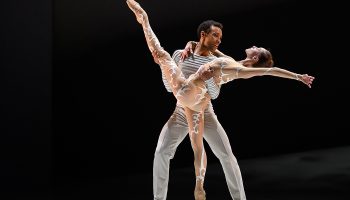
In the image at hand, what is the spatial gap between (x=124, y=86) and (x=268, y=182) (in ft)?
4.87

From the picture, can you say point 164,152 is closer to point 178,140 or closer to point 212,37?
point 178,140

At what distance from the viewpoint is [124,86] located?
19.7 feet

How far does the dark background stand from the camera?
5.66 m

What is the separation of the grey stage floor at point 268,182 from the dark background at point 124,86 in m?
0.16

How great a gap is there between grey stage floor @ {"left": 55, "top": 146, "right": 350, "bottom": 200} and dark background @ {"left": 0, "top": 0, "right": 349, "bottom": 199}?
0.16 meters

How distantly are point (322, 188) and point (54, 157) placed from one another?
7.45 feet

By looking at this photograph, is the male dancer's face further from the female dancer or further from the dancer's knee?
the dancer's knee

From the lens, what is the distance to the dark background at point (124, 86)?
5.66 m

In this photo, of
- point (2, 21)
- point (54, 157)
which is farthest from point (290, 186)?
point (2, 21)

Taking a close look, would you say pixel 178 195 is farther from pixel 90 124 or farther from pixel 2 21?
pixel 2 21

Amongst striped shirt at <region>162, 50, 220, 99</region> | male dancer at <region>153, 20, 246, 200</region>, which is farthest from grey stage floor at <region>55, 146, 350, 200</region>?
striped shirt at <region>162, 50, 220, 99</region>

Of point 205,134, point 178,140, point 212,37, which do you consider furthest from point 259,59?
point 178,140

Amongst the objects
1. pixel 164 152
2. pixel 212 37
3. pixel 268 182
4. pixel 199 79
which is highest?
pixel 212 37

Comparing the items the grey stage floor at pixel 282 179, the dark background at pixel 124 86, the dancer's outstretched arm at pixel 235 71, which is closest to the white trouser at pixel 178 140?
the dancer's outstretched arm at pixel 235 71
